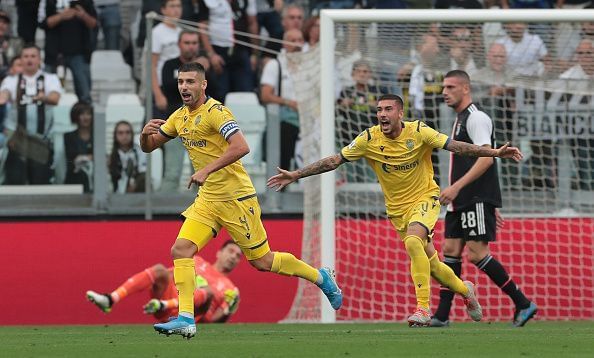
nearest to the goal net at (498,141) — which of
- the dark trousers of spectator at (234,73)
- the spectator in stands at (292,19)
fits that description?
the dark trousers of spectator at (234,73)

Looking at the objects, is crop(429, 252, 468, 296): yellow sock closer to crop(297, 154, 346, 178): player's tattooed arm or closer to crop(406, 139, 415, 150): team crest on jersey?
crop(406, 139, 415, 150): team crest on jersey

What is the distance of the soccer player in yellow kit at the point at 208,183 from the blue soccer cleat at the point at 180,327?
26 millimetres

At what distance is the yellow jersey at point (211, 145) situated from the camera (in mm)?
9359

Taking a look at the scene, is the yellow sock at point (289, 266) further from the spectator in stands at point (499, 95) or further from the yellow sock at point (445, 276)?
the spectator in stands at point (499, 95)

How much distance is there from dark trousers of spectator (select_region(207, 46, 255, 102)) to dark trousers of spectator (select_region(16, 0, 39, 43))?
89.4 inches

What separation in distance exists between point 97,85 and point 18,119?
1.73 metres

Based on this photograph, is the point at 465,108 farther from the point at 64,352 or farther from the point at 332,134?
the point at 64,352

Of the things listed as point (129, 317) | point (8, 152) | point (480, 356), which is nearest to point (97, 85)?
point (8, 152)

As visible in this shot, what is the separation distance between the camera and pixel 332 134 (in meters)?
12.4

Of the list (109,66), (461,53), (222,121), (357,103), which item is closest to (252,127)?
(357,103)

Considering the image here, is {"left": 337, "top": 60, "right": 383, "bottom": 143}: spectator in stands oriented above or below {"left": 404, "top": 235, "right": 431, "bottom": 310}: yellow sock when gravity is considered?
above

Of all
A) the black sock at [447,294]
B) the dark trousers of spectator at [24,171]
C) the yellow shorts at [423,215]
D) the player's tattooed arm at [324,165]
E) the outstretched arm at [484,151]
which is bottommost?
the black sock at [447,294]

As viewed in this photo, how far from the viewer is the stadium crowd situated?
1352 centimetres

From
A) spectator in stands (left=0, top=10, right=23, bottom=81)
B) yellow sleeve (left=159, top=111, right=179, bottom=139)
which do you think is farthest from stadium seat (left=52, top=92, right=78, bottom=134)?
yellow sleeve (left=159, top=111, right=179, bottom=139)
